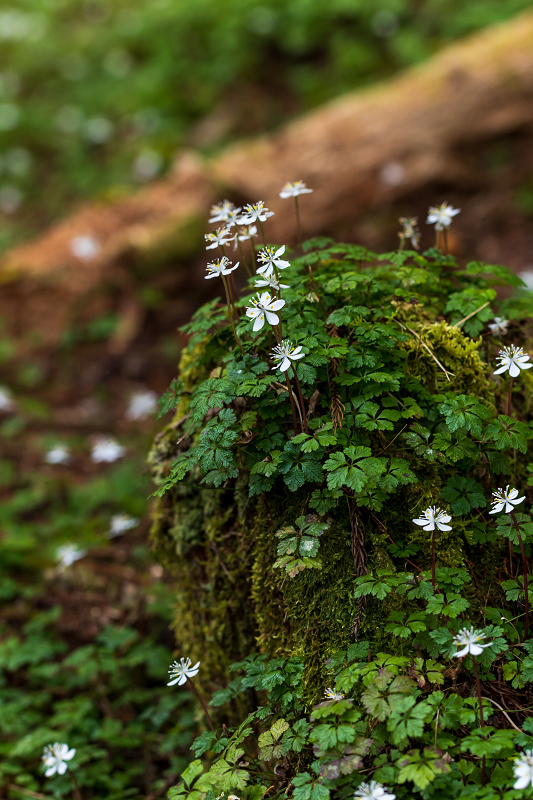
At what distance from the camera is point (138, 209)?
22.1 feet

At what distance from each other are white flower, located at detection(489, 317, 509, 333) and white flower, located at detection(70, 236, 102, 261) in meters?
4.76

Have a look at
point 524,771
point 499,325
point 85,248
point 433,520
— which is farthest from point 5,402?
point 524,771

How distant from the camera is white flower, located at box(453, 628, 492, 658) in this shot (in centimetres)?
163

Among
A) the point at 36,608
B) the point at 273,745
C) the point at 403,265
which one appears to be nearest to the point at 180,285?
the point at 36,608

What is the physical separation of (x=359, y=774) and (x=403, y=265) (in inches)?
70.2

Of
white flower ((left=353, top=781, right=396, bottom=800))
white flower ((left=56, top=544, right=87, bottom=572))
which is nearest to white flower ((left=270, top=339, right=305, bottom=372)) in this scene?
white flower ((left=353, top=781, right=396, bottom=800))

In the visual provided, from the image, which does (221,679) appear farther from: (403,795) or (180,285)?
(180,285)

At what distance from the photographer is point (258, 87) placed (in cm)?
987

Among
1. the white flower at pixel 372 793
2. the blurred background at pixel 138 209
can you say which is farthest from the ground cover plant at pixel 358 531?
the blurred background at pixel 138 209

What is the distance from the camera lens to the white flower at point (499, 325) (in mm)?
2428

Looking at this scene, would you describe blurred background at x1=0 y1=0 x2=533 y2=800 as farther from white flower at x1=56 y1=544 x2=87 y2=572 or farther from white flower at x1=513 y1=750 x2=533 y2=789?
white flower at x1=513 y1=750 x2=533 y2=789

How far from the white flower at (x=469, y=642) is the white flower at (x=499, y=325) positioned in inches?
48.2

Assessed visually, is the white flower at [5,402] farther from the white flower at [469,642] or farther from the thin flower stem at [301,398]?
the white flower at [469,642]

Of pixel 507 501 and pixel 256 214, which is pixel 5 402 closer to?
pixel 256 214
